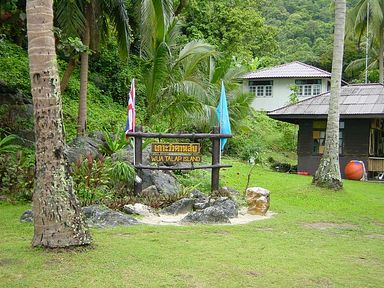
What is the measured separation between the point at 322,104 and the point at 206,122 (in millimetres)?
5282

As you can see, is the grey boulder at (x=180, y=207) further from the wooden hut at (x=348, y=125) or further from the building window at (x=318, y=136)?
the building window at (x=318, y=136)

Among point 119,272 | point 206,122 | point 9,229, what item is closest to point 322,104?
point 206,122

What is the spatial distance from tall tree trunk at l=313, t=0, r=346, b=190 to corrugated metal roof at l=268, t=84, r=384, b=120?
215 inches

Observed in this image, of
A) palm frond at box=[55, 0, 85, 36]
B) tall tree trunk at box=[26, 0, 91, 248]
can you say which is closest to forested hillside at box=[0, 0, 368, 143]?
palm frond at box=[55, 0, 85, 36]

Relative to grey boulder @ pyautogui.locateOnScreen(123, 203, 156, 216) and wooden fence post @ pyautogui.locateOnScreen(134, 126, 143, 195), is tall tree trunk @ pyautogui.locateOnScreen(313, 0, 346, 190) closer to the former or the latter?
wooden fence post @ pyautogui.locateOnScreen(134, 126, 143, 195)

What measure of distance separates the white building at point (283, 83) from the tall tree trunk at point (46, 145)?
3087 centimetres

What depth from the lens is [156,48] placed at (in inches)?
725

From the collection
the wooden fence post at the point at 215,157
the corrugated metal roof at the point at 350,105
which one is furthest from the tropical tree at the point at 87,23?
the corrugated metal roof at the point at 350,105

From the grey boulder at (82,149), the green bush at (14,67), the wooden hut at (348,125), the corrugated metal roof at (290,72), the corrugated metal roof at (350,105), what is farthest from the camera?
the corrugated metal roof at (290,72)

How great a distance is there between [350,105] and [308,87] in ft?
54.3

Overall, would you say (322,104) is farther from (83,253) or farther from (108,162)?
(83,253)

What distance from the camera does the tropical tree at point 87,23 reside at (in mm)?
15602

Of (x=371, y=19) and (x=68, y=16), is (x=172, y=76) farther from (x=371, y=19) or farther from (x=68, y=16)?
(x=371, y=19)

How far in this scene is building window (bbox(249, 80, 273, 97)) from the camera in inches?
1521
